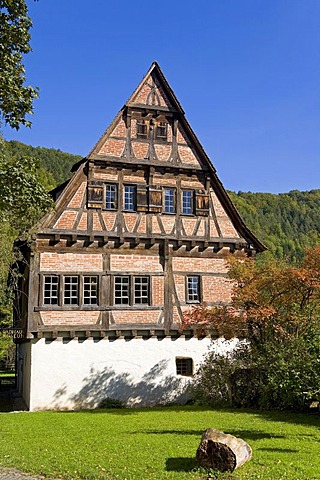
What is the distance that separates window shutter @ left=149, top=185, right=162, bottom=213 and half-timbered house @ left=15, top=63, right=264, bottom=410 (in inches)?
1.9

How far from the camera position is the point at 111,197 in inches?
864

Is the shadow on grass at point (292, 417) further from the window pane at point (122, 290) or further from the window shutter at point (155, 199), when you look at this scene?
the window shutter at point (155, 199)

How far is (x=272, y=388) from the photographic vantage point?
58.0ft

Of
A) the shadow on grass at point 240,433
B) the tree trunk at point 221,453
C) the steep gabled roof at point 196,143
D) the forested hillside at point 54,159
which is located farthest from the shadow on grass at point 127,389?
the forested hillside at point 54,159

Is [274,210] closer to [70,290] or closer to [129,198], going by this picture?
[129,198]

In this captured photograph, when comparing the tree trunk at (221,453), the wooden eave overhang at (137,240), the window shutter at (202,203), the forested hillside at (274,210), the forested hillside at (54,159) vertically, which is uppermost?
the forested hillside at (54,159)

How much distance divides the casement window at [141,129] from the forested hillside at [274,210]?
156ft

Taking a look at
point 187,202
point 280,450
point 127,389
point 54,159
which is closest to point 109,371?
point 127,389

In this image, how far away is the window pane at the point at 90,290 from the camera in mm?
20891

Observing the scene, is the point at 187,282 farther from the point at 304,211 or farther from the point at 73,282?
the point at 304,211

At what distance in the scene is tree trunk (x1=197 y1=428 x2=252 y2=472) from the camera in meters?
9.43

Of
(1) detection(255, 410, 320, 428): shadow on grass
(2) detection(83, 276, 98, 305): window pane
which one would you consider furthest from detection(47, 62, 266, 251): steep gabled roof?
(1) detection(255, 410, 320, 428): shadow on grass

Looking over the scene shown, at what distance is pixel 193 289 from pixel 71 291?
547cm

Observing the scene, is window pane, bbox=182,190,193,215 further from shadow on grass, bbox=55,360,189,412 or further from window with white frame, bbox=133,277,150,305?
shadow on grass, bbox=55,360,189,412
